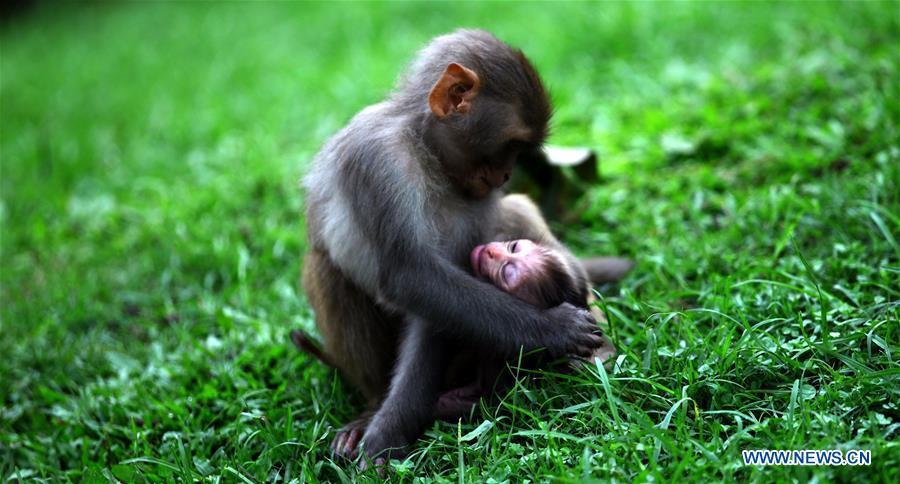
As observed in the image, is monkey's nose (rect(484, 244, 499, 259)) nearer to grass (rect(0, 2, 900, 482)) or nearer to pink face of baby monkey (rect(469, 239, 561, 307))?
pink face of baby monkey (rect(469, 239, 561, 307))

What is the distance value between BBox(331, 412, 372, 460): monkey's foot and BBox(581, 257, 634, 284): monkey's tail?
4.66 feet

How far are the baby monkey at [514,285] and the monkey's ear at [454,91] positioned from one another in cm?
64

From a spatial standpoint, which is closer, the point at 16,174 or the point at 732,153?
the point at 732,153

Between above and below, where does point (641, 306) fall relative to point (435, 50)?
below

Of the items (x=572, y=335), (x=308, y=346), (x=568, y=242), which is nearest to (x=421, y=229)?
(x=572, y=335)

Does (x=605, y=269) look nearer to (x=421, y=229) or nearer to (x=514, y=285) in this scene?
(x=514, y=285)

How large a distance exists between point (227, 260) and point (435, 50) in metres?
2.45

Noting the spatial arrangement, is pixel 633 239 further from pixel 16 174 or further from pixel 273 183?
pixel 16 174

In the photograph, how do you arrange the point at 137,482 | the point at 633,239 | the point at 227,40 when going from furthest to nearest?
the point at 227,40 → the point at 633,239 → the point at 137,482

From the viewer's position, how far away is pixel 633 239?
491 centimetres

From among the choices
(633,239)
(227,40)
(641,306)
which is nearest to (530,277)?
(641,306)

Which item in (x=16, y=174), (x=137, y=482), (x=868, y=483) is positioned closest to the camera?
(x=868, y=483)

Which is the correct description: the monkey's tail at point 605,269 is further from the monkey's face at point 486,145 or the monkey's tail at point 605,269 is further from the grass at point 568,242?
the monkey's face at point 486,145

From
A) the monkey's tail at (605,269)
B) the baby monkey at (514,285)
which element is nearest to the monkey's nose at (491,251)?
the baby monkey at (514,285)
